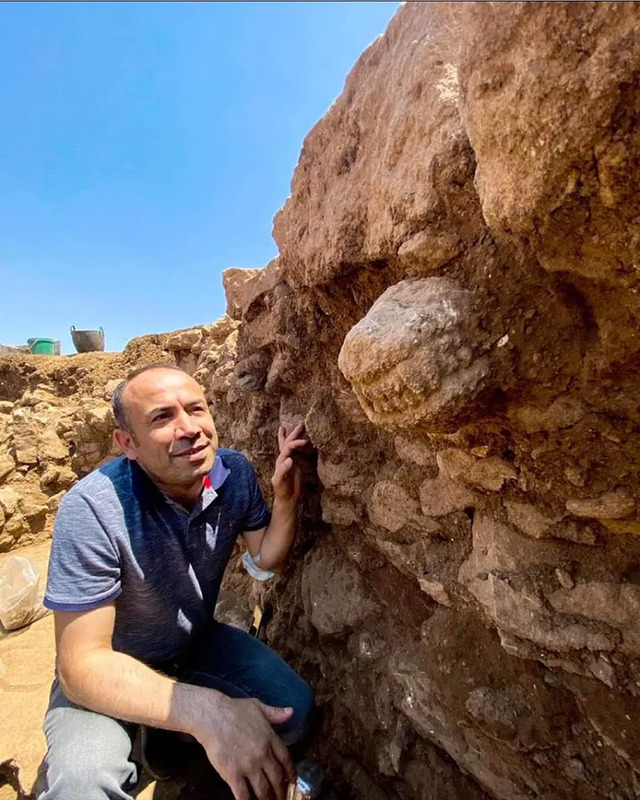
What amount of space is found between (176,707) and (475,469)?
0.89 metres

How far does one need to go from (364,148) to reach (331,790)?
1.80 meters

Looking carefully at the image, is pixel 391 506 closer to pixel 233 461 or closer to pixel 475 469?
pixel 475 469

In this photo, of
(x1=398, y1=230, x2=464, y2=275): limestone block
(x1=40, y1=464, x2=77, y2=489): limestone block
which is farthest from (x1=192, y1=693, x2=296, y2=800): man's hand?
(x1=40, y1=464, x2=77, y2=489): limestone block

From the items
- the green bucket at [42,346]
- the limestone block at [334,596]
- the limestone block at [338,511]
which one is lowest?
the limestone block at [334,596]

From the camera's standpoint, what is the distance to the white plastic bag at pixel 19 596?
2.83 meters

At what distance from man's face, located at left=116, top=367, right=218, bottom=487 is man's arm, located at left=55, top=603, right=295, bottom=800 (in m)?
0.41

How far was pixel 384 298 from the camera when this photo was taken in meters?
0.87

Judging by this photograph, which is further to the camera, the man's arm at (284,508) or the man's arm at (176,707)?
the man's arm at (284,508)

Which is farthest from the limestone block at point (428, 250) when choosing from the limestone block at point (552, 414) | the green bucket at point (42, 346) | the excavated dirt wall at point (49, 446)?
the green bucket at point (42, 346)

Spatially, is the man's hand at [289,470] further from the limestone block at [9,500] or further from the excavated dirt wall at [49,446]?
the limestone block at [9,500]

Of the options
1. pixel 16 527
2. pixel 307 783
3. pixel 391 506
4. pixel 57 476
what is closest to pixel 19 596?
pixel 16 527

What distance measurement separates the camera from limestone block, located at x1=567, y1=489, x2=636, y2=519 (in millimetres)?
793

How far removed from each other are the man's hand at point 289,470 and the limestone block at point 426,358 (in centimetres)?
77

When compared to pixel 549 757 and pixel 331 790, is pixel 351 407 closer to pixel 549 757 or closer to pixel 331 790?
pixel 549 757
